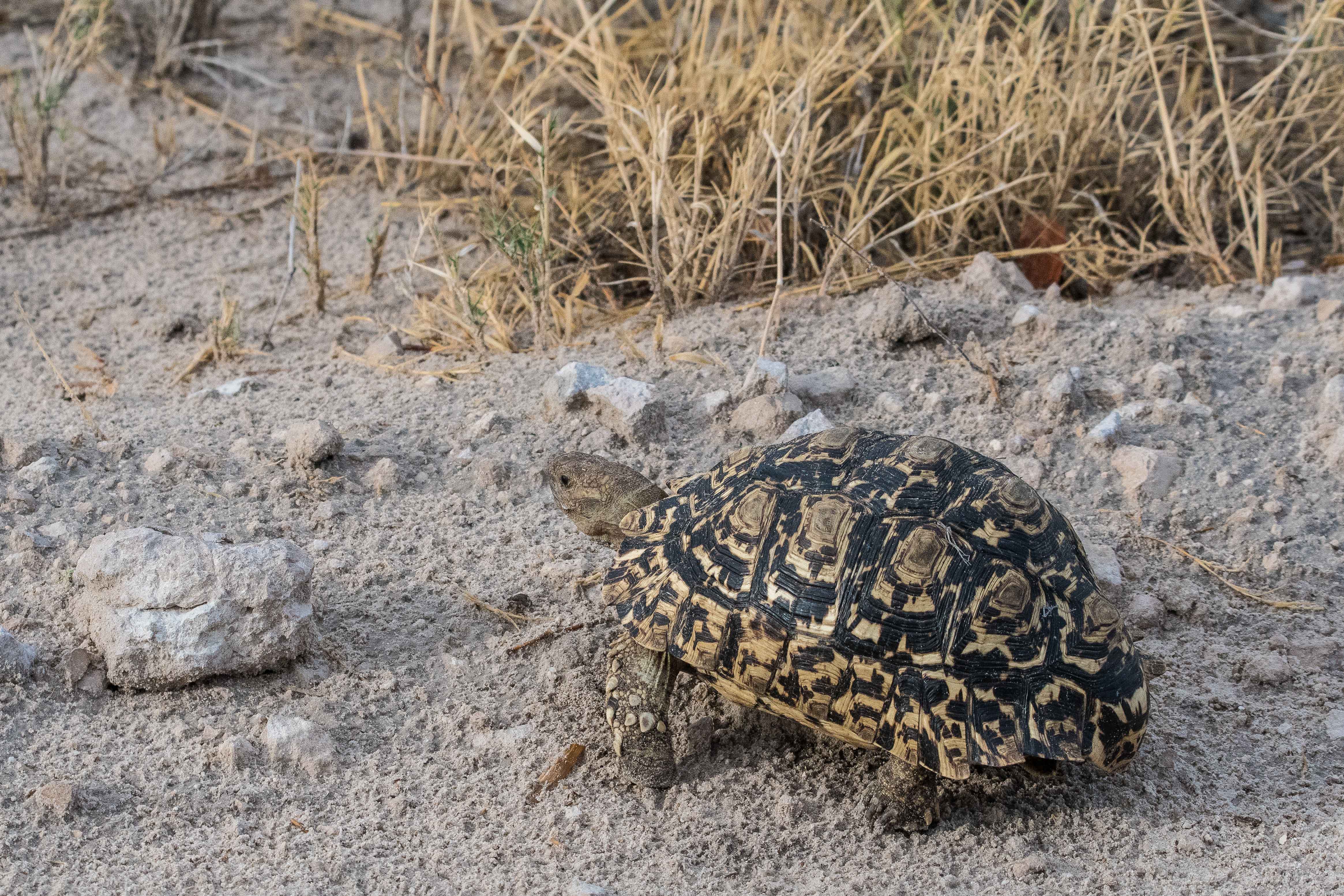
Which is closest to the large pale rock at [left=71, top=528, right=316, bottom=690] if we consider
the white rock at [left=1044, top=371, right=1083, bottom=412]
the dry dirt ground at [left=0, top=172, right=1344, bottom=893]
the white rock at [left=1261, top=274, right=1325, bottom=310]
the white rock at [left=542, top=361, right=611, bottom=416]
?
the dry dirt ground at [left=0, top=172, right=1344, bottom=893]

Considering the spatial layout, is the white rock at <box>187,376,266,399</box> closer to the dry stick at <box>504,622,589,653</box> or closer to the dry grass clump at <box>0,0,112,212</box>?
the dry stick at <box>504,622,589,653</box>

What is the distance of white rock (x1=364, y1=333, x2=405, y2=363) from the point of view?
3.59 meters

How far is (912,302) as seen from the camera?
3383mm

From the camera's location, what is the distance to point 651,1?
208 inches

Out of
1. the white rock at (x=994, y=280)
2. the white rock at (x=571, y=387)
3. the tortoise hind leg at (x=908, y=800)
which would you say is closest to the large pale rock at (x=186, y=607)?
the white rock at (x=571, y=387)

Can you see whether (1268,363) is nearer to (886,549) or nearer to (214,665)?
(886,549)

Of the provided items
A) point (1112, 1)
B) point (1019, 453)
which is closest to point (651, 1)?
point (1112, 1)

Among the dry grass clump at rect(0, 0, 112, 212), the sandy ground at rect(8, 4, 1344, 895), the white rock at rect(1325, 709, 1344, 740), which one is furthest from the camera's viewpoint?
the dry grass clump at rect(0, 0, 112, 212)

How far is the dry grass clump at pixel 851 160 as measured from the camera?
360cm

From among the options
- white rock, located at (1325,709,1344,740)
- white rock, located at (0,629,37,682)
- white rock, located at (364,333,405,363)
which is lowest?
white rock, located at (1325,709,1344,740)

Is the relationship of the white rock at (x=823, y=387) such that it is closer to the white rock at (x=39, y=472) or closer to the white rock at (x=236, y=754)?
the white rock at (x=236, y=754)

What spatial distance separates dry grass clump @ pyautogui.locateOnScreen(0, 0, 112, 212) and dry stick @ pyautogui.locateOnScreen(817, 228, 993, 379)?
2828 mm

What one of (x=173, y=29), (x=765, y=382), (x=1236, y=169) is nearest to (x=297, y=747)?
(x=765, y=382)

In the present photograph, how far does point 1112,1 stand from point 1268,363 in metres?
2.21
